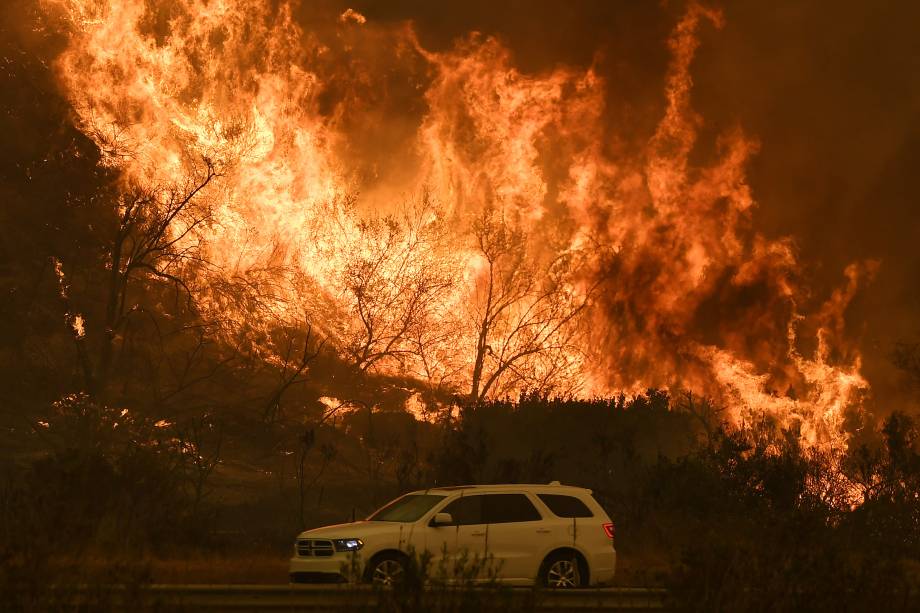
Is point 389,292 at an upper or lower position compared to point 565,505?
upper

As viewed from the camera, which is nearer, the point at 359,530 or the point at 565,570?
the point at 359,530

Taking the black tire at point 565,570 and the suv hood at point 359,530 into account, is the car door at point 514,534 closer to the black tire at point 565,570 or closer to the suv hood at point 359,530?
the black tire at point 565,570

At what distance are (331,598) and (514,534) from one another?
373cm

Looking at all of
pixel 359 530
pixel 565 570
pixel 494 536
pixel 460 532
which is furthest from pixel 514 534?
pixel 359 530

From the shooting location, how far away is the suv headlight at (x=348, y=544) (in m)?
15.7

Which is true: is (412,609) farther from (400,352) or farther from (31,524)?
(400,352)

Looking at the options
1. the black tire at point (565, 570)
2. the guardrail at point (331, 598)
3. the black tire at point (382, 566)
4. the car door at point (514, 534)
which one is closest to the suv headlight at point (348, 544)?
the black tire at point (382, 566)

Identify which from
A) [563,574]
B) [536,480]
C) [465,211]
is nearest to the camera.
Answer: [563,574]

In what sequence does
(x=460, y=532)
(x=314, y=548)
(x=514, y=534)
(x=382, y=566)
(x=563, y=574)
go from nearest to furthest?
(x=382, y=566) → (x=314, y=548) → (x=460, y=532) → (x=514, y=534) → (x=563, y=574)

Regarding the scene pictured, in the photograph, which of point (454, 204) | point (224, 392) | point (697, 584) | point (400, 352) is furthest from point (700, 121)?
point (697, 584)

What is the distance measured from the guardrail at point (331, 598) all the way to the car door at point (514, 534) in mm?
1450

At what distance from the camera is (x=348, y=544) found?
15.9 metres

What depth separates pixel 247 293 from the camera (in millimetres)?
43281

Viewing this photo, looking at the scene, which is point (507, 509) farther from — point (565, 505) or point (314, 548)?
point (314, 548)
